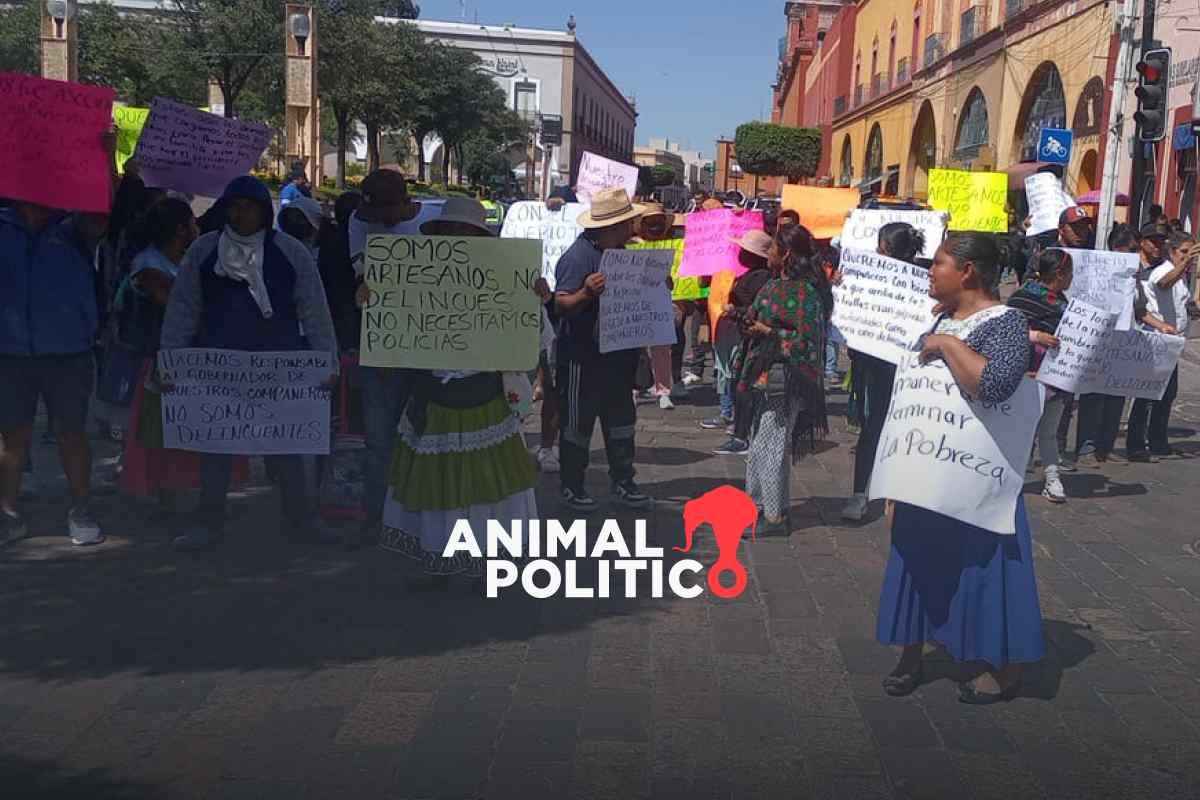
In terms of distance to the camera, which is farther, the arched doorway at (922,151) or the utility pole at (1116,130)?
the arched doorway at (922,151)

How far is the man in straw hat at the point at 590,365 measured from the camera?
677cm

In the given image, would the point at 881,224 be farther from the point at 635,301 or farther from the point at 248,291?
the point at 248,291

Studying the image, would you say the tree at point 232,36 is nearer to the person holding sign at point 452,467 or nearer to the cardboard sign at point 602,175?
the cardboard sign at point 602,175

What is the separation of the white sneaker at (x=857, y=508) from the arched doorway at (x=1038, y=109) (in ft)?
67.8

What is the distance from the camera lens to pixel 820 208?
35.6ft

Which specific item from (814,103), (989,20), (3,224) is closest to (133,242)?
(3,224)

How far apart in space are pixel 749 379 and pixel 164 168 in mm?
3698

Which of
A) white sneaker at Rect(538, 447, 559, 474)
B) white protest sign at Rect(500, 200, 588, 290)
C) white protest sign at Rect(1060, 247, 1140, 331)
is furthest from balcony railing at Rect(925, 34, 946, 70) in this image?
white sneaker at Rect(538, 447, 559, 474)

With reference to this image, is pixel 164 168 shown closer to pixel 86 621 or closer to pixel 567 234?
pixel 86 621

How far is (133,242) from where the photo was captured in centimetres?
664

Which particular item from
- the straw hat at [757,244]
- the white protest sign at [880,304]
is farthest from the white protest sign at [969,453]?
the straw hat at [757,244]

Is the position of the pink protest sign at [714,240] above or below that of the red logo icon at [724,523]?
above

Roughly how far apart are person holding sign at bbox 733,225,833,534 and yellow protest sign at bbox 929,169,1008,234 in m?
4.99

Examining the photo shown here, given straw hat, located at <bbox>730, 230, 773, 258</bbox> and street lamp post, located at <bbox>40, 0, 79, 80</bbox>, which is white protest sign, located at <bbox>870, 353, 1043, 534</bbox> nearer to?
straw hat, located at <bbox>730, 230, 773, 258</bbox>
